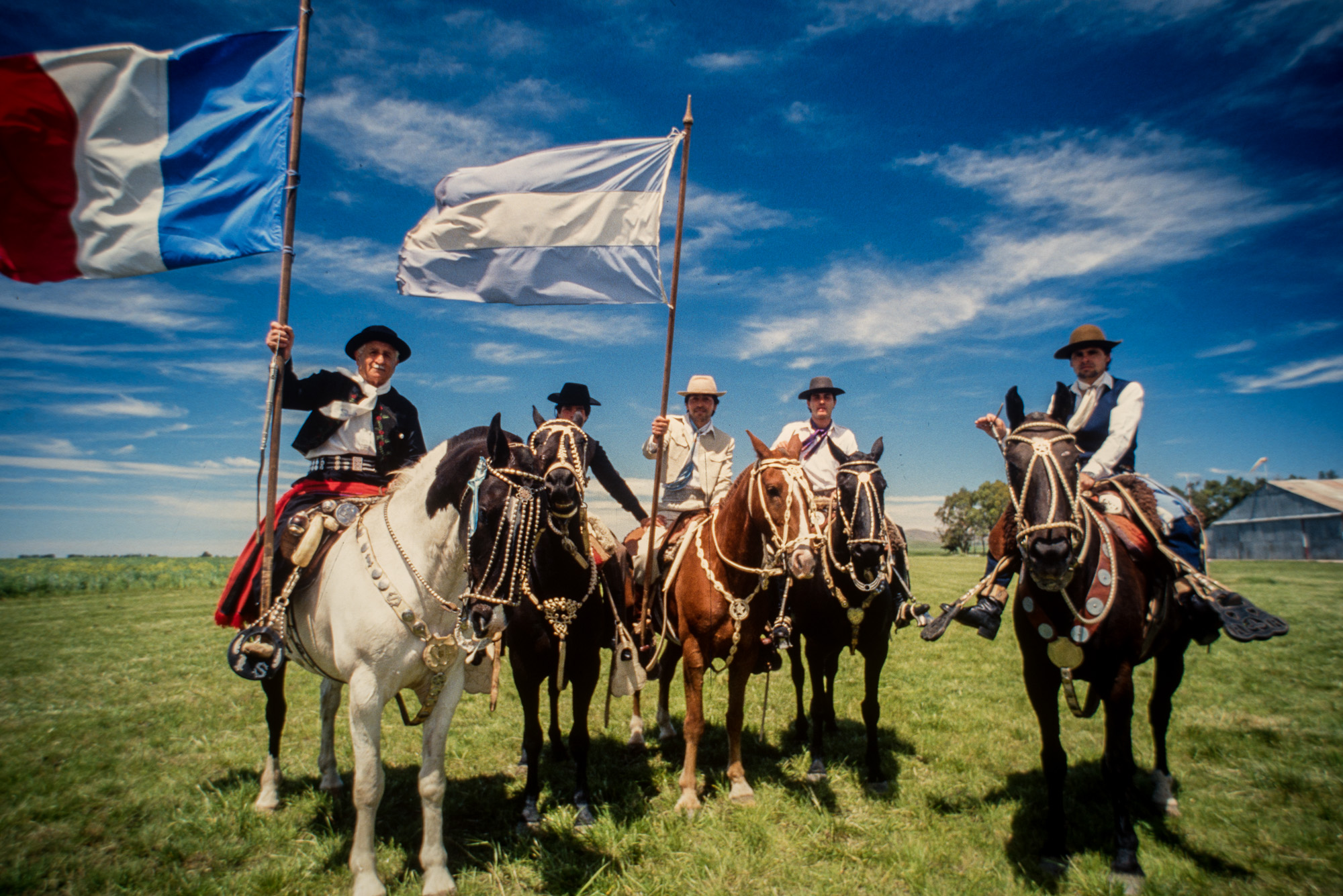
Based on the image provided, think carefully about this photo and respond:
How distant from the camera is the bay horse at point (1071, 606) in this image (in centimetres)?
403

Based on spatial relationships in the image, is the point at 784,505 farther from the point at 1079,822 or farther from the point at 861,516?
the point at 1079,822

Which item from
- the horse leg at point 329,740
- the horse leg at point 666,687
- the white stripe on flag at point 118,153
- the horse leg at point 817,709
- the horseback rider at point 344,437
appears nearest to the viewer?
the white stripe on flag at point 118,153

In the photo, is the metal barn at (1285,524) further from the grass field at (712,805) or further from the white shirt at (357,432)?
the white shirt at (357,432)

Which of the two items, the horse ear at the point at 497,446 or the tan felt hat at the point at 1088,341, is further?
the tan felt hat at the point at 1088,341

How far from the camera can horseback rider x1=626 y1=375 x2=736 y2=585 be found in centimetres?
742

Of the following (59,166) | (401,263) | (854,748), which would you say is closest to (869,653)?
(854,748)

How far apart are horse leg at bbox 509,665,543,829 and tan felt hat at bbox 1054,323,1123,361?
583 cm

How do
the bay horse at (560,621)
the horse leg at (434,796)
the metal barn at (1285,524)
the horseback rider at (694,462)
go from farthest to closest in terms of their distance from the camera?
the metal barn at (1285,524) → the horseback rider at (694,462) → the bay horse at (560,621) → the horse leg at (434,796)

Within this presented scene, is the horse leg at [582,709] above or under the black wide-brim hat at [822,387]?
under

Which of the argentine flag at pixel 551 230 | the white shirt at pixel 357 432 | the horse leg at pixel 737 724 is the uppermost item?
the argentine flag at pixel 551 230

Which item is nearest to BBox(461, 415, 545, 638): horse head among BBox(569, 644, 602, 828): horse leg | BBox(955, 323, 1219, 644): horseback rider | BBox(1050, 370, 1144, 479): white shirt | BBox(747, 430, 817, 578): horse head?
BBox(569, 644, 602, 828): horse leg

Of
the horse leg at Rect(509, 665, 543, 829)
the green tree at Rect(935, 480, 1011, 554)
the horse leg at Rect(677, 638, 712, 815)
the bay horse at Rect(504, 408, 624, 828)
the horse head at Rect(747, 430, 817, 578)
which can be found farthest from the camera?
the green tree at Rect(935, 480, 1011, 554)

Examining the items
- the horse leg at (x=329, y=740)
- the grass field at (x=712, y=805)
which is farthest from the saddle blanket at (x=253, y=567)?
the grass field at (x=712, y=805)

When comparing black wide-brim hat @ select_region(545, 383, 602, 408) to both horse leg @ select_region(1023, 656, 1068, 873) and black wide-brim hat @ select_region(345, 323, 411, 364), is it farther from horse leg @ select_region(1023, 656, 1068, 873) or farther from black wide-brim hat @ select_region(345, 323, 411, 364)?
horse leg @ select_region(1023, 656, 1068, 873)
